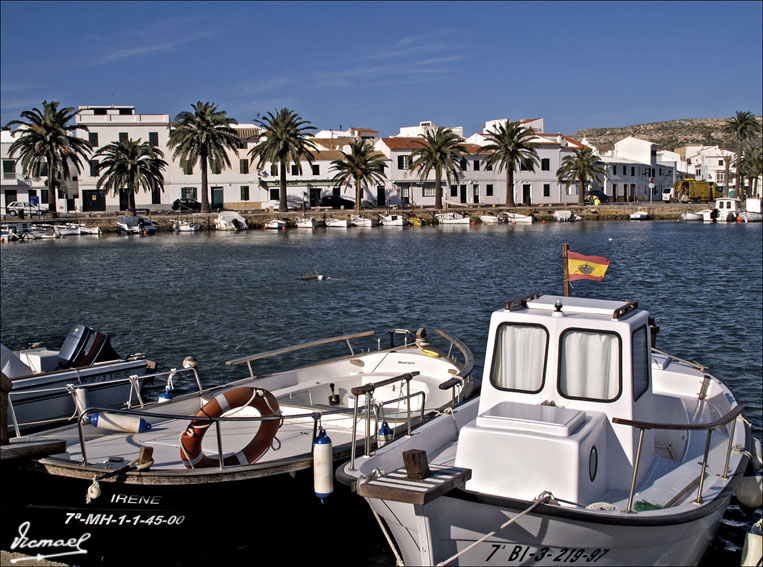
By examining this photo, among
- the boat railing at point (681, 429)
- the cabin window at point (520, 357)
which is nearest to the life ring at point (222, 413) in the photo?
the cabin window at point (520, 357)

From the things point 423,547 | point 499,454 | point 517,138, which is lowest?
point 423,547

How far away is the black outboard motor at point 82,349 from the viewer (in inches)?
666

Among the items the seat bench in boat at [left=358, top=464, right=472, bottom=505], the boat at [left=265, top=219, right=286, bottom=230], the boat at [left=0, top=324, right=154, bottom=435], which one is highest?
the boat at [left=265, top=219, right=286, bottom=230]

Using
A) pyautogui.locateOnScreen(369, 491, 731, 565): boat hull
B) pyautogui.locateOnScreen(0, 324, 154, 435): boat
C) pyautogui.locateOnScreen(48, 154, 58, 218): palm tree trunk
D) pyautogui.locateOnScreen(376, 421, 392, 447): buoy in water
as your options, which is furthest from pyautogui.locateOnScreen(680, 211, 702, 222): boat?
pyautogui.locateOnScreen(369, 491, 731, 565): boat hull

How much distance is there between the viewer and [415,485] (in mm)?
7066

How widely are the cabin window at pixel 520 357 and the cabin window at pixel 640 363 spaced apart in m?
1.06

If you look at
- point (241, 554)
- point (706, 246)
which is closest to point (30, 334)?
point (241, 554)

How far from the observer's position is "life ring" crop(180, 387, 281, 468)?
9656 millimetres

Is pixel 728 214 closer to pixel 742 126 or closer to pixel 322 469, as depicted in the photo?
pixel 742 126

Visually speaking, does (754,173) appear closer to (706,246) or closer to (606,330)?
(706,246)

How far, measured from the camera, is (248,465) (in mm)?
9234

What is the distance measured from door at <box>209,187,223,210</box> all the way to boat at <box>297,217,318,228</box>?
42.5 ft

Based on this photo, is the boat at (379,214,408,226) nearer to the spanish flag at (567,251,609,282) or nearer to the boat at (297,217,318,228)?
the boat at (297,217,318,228)

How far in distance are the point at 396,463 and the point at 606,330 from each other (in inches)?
118
